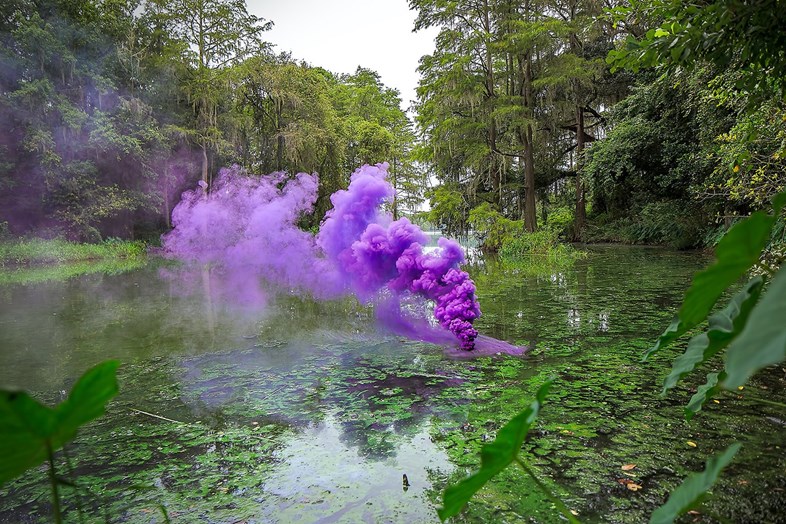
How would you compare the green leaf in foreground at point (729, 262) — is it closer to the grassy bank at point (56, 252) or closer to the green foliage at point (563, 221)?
the grassy bank at point (56, 252)

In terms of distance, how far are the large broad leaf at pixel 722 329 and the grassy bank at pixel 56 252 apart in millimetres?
17469

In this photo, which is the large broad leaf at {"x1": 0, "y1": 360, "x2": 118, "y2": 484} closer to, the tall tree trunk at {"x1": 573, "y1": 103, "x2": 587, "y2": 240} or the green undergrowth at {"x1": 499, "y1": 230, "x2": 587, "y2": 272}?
the green undergrowth at {"x1": 499, "y1": 230, "x2": 587, "y2": 272}

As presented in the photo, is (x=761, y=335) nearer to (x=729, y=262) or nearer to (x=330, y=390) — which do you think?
(x=729, y=262)

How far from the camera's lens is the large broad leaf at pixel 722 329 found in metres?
0.88

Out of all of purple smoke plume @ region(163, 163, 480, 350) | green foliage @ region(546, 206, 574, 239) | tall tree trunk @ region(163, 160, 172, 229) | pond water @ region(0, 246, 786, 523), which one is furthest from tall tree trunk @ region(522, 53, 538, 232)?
tall tree trunk @ region(163, 160, 172, 229)

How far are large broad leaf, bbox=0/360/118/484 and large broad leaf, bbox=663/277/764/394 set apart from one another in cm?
109

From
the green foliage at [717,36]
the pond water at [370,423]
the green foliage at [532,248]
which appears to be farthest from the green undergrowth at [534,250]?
the green foliage at [717,36]

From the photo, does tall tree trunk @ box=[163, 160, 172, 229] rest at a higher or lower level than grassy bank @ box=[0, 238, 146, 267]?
higher

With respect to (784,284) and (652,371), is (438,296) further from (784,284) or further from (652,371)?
(784,284)

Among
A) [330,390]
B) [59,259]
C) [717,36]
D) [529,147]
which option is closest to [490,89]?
[529,147]

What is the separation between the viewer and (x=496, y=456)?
781 mm

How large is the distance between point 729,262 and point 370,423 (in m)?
2.34

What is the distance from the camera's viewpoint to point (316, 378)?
11.7 feet

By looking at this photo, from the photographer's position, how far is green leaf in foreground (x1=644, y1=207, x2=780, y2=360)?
22.8 inches
